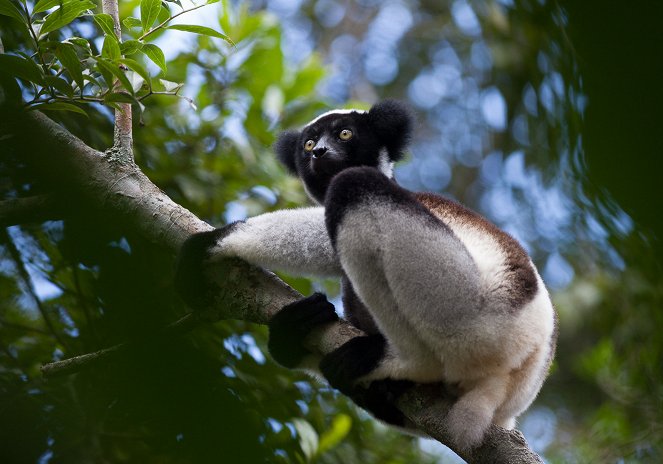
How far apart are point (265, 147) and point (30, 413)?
4877mm

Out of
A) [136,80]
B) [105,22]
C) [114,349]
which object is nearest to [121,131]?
[136,80]

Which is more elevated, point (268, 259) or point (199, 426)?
point (199, 426)

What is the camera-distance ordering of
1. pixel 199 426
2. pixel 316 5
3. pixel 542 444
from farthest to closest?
pixel 316 5 < pixel 542 444 < pixel 199 426

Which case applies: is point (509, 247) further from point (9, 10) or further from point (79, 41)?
point (9, 10)

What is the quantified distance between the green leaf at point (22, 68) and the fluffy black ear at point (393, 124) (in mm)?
2658

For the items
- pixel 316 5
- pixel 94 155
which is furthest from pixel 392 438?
pixel 316 5

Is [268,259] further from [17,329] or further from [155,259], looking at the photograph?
[155,259]

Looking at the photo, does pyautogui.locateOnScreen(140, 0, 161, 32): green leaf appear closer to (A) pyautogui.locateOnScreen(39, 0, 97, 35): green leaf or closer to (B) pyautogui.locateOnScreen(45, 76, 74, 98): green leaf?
(A) pyautogui.locateOnScreen(39, 0, 97, 35): green leaf

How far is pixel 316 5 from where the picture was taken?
59.3 feet

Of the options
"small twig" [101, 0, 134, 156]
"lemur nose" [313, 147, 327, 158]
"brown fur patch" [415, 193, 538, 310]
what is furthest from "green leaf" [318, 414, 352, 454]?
"small twig" [101, 0, 134, 156]

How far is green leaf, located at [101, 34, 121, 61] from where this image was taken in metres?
2.60

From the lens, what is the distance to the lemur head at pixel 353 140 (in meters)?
4.47

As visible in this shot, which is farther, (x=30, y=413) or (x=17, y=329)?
(x=17, y=329)

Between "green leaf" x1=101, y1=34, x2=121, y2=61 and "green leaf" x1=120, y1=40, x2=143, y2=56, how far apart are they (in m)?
0.10
